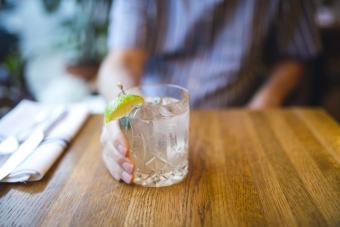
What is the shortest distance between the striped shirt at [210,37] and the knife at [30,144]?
44 cm

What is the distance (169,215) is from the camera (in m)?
0.59

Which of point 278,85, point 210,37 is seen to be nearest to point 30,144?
point 210,37

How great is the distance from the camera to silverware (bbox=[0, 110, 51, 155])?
76 centimetres

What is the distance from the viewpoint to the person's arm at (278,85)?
4.45ft

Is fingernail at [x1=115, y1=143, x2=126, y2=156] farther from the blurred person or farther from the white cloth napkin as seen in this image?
the blurred person

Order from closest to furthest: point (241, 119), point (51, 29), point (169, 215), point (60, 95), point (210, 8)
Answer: point (169, 215)
point (241, 119)
point (210, 8)
point (60, 95)
point (51, 29)

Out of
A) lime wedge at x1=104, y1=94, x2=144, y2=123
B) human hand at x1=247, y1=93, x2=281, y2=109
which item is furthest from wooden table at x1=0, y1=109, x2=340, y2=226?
human hand at x1=247, y1=93, x2=281, y2=109

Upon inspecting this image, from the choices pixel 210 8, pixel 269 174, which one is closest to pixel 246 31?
pixel 210 8

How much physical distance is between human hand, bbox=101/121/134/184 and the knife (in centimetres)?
16

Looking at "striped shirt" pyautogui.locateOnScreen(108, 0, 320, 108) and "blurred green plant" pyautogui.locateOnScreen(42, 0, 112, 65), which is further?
"blurred green plant" pyautogui.locateOnScreen(42, 0, 112, 65)

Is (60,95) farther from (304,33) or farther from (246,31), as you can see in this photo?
(304,33)

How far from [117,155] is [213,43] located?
2.52ft

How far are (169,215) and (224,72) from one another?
0.85 m

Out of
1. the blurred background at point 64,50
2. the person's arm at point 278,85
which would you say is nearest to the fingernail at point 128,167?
the person's arm at point 278,85
